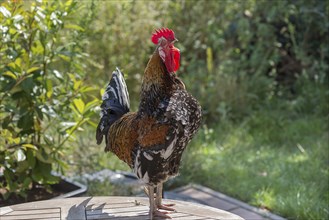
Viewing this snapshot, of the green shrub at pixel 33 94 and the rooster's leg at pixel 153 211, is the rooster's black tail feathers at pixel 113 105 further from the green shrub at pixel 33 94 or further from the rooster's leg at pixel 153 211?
the green shrub at pixel 33 94

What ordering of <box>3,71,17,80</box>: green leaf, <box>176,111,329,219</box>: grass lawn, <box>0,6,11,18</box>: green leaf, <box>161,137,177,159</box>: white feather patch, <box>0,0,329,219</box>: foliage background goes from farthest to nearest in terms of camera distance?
1. <box>176,111,329,219</box>: grass lawn
2. <box>0,0,329,219</box>: foliage background
3. <box>3,71,17,80</box>: green leaf
4. <box>0,6,11,18</box>: green leaf
5. <box>161,137,177,159</box>: white feather patch

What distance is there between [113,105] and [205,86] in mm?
4221

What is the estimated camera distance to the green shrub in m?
4.16

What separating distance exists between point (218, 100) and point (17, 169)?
3.63 m

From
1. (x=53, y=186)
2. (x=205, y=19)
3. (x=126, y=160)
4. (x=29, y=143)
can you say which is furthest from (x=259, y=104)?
(x=126, y=160)

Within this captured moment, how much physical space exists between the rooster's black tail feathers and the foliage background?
31.7 inches

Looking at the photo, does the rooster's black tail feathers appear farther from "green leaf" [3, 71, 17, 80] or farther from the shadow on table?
"green leaf" [3, 71, 17, 80]

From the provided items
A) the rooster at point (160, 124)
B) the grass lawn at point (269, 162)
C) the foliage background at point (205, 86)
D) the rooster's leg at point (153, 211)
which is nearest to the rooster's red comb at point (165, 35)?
the rooster at point (160, 124)

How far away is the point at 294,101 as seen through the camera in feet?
25.2

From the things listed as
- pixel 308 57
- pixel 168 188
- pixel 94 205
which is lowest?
pixel 168 188

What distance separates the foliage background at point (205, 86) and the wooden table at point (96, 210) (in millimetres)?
1104

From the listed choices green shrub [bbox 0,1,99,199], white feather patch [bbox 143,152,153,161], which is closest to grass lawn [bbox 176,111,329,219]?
green shrub [bbox 0,1,99,199]

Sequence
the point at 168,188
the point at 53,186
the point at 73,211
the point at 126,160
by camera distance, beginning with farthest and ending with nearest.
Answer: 1. the point at 168,188
2. the point at 53,186
3. the point at 126,160
4. the point at 73,211

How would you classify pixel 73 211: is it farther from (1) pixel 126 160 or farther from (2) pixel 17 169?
(2) pixel 17 169
